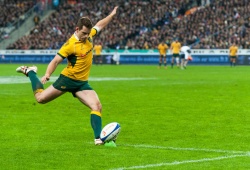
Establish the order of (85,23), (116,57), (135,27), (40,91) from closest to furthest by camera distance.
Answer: (85,23)
(40,91)
(116,57)
(135,27)

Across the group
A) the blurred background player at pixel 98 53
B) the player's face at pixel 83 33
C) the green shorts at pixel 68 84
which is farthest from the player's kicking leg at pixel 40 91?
the blurred background player at pixel 98 53

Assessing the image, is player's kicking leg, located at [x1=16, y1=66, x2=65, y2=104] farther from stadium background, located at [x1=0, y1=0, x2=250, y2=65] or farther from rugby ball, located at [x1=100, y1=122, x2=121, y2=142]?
stadium background, located at [x1=0, y1=0, x2=250, y2=65]

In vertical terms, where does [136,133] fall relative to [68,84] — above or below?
below

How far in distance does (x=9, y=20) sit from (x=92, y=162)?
236 ft

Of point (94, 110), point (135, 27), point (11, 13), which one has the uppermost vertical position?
point (94, 110)

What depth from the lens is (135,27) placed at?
73.0 meters

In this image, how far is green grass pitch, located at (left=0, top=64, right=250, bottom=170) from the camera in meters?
11.3

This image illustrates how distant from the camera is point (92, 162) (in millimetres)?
11328

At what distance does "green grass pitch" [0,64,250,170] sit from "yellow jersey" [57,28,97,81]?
1347mm

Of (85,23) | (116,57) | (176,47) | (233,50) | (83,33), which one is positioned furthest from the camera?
(116,57)

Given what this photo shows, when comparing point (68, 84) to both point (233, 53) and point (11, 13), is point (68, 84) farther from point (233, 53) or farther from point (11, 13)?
point (11, 13)

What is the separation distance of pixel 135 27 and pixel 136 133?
58.2m

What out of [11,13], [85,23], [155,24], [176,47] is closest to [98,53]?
[155,24]

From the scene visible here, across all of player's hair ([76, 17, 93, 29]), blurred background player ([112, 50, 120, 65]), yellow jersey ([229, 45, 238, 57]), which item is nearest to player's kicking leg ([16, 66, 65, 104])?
player's hair ([76, 17, 93, 29])
